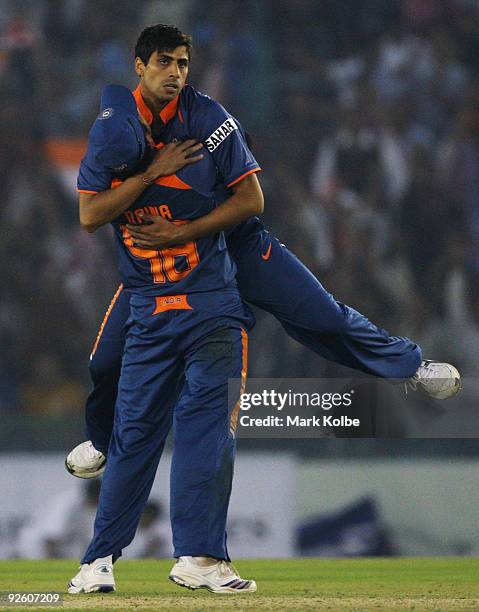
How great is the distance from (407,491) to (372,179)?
9.15 feet

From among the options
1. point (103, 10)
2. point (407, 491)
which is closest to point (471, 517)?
point (407, 491)

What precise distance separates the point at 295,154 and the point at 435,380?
4.74 meters

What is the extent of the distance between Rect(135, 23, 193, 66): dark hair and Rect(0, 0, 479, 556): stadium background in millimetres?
4070

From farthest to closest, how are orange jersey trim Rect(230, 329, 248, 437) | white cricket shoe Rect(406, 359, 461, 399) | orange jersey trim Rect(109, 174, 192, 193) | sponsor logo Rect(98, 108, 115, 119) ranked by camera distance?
white cricket shoe Rect(406, 359, 461, 399)
orange jersey trim Rect(230, 329, 248, 437)
orange jersey trim Rect(109, 174, 192, 193)
sponsor logo Rect(98, 108, 115, 119)

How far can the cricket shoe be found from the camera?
3.99 meters

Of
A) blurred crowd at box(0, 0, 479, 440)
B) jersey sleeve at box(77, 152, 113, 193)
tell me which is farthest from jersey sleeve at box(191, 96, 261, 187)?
blurred crowd at box(0, 0, 479, 440)

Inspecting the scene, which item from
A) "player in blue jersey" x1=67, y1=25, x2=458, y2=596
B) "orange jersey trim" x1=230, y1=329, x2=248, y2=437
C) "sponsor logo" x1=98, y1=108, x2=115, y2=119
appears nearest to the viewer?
"sponsor logo" x1=98, y1=108, x2=115, y2=119

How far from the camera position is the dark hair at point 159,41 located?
3980mm

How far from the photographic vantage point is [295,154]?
30.1ft

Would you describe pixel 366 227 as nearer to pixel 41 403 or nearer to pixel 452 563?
pixel 41 403

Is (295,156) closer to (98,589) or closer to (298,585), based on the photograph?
(298,585)

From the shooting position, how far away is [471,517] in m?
7.23

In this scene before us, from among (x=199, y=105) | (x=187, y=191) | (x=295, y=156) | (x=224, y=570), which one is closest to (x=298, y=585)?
(x=224, y=570)

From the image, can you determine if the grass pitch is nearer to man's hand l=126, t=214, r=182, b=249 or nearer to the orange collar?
man's hand l=126, t=214, r=182, b=249
